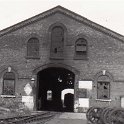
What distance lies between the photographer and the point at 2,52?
31469 millimetres

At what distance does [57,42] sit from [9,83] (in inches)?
213

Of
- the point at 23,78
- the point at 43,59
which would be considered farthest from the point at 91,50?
the point at 23,78

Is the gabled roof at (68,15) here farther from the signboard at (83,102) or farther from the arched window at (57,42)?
the signboard at (83,102)

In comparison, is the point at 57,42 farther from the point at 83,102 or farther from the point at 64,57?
the point at 83,102

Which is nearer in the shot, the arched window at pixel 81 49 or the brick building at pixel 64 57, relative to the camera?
the brick building at pixel 64 57

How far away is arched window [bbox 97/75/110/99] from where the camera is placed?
30.4 m

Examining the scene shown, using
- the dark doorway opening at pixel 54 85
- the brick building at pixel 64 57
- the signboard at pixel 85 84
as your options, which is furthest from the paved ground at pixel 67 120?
the dark doorway opening at pixel 54 85

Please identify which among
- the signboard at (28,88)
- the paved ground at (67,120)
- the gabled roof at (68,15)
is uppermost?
the gabled roof at (68,15)

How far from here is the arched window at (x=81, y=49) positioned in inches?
1212

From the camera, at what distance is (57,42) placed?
3097cm

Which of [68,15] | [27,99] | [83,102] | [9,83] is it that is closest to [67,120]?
[83,102]

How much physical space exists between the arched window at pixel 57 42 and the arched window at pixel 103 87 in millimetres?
3916

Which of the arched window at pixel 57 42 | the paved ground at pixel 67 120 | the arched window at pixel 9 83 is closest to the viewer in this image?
the paved ground at pixel 67 120

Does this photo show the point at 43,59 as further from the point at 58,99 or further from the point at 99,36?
the point at 58,99
